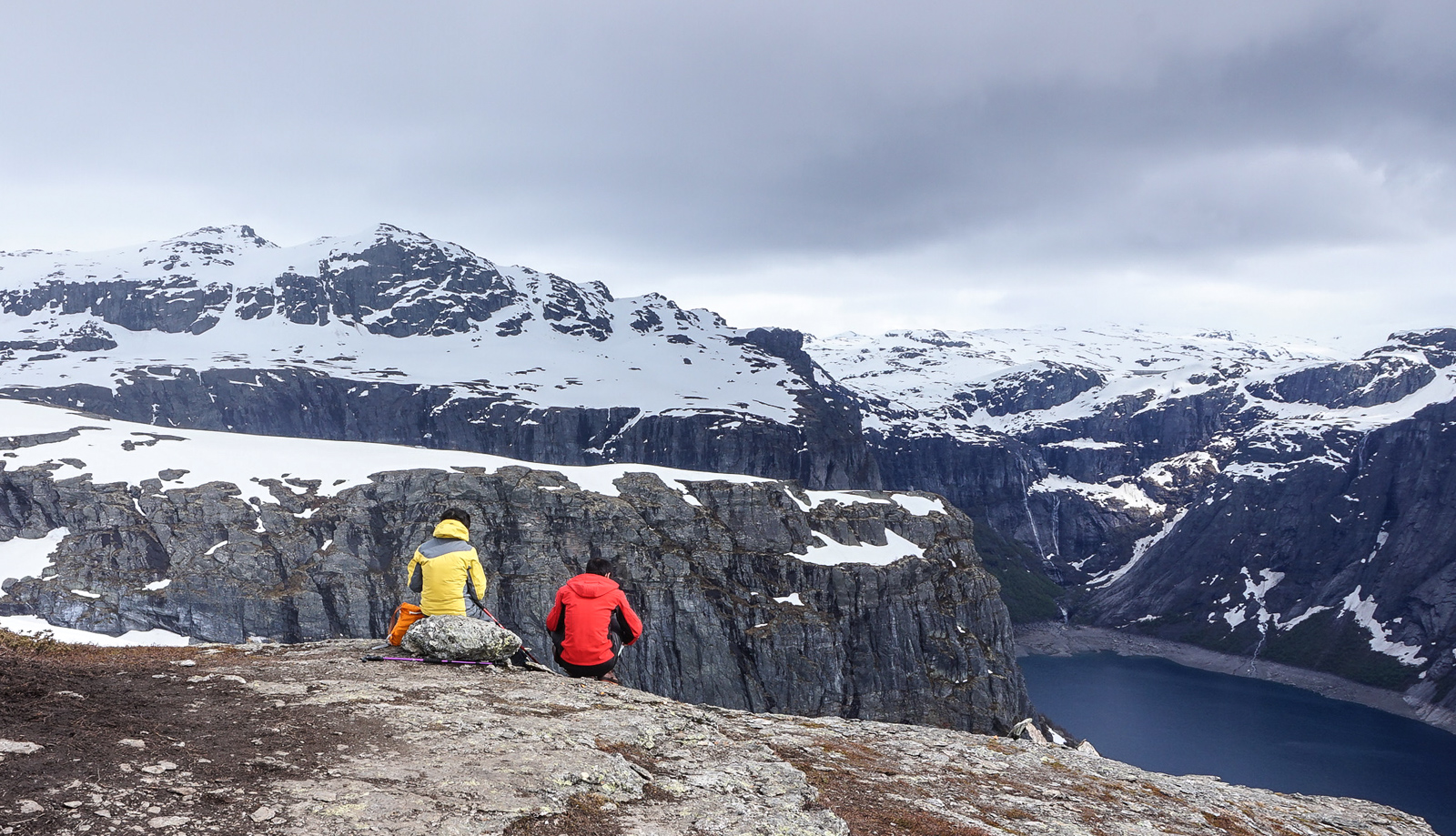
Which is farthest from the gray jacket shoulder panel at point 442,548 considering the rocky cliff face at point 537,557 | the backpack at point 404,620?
the rocky cliff face at point 537,557

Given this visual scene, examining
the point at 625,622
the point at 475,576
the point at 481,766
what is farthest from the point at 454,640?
the point at 481,766

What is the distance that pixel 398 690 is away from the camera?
1427 cm

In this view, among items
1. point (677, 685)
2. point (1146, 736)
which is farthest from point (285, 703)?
point (1146, 736)

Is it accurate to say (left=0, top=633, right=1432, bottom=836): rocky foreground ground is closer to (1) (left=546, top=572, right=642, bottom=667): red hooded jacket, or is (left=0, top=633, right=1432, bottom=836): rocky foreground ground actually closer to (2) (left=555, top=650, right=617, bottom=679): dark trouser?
(2) (left=555, top=650, right=617, bottom=679): dark trouser

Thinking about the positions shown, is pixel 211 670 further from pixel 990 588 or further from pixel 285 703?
pixel 990 588

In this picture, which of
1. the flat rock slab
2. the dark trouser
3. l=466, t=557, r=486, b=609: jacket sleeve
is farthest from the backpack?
the dark trouser

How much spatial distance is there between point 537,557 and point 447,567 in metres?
83.3

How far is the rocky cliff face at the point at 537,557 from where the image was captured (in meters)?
87.4

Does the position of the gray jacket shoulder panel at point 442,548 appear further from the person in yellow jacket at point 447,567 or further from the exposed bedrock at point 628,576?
the exposed bedrock at point 628,576

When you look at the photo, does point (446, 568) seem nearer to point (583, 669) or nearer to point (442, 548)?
point (442, 548)

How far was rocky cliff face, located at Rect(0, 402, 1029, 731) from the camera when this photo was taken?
287ft

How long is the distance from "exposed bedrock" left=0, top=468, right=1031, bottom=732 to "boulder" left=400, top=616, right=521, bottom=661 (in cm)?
7800

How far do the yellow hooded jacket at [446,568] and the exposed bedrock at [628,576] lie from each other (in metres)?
78.4

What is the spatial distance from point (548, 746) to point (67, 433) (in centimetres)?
12180
